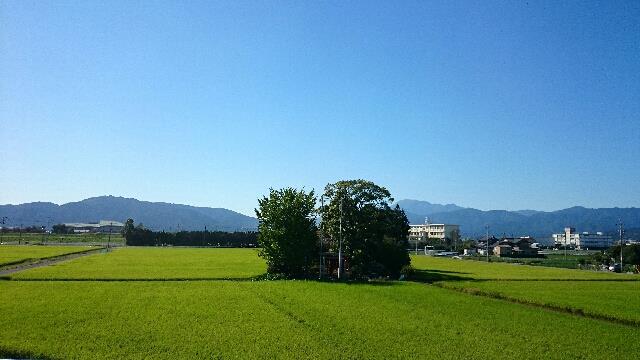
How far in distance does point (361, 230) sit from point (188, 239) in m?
95.3

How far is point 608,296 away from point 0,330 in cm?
3547

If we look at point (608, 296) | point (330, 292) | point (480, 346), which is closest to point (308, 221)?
point (330, 292)

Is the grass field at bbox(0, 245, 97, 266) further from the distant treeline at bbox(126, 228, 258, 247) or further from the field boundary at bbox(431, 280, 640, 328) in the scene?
the distant treeline at bbox(126, 228, 258, 247)

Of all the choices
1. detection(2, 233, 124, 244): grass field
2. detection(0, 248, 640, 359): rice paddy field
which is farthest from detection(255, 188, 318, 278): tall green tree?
detection(2, 233, 124, 244): grass field

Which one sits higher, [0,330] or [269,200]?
[269,200]

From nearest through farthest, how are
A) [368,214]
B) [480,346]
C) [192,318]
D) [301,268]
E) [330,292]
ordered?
[480,346] → [192,318] → [330,292] → [301,268] → [368,214]

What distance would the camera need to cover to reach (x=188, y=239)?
138500mm

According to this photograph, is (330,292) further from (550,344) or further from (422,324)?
(550,344)

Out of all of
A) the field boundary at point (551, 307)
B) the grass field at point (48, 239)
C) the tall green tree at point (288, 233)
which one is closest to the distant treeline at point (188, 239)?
the grass field at point (48, 239)

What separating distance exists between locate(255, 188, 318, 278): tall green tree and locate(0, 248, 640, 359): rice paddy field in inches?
461

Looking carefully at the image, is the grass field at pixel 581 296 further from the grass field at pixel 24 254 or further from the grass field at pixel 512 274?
the grass field at pixel 24 254

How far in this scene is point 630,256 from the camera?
7638cm

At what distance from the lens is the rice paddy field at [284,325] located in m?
16.7

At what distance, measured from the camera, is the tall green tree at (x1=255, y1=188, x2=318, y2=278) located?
47.5m
